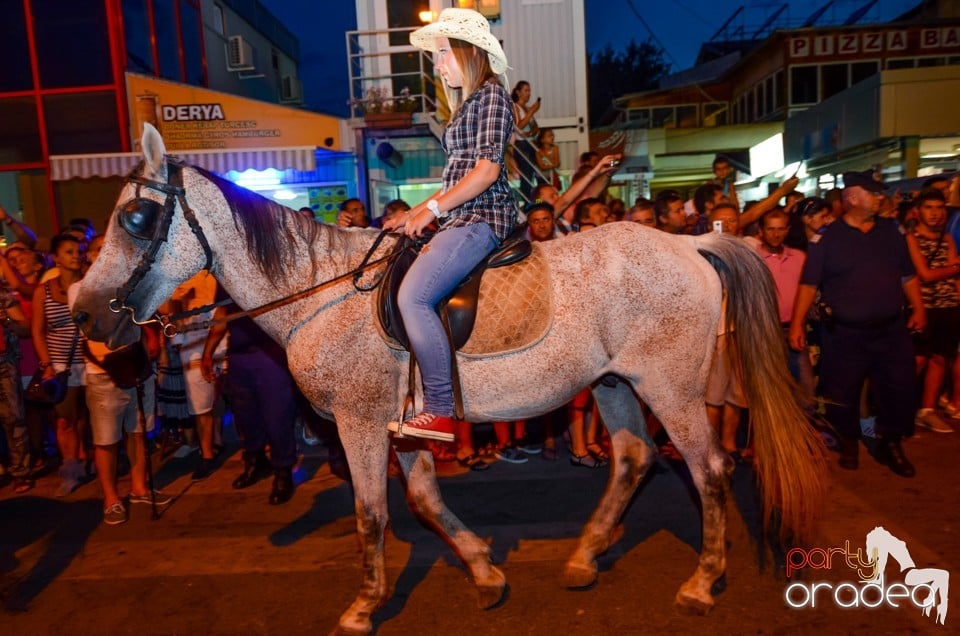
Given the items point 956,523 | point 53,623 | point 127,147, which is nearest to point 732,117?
point 127,147

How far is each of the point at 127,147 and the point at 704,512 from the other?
45.2ft

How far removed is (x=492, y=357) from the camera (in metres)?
3.62

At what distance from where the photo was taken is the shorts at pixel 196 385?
22.0 ft

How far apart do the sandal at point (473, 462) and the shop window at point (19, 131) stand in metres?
12.6

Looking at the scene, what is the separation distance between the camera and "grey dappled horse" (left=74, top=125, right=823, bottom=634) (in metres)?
3.41

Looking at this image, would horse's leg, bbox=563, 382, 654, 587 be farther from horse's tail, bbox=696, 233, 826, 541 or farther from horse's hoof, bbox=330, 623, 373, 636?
horse's hoof, bbox=330, 623, 373, 636

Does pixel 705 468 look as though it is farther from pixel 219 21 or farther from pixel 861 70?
pixel 861 70

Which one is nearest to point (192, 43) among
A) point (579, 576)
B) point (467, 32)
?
point (467, 32)

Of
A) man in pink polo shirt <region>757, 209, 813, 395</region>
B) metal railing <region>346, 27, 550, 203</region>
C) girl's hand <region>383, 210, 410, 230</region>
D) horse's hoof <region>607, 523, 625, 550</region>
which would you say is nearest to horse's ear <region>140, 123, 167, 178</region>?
girl's hand <region>383, 210, 410, 230</region>

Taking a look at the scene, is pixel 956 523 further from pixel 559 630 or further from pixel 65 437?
pixel 65 437

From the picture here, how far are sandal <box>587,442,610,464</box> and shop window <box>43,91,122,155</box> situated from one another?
40.0 ft

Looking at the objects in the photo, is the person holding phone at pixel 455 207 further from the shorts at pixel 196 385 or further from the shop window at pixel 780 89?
the shop window at pixel 780 89

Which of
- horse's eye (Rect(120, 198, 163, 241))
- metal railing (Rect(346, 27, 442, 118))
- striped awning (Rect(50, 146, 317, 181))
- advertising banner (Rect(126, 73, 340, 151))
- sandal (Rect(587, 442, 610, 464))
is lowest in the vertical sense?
sandal (Rect(587, 442, 610, 464))

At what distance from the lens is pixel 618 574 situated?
414cm
